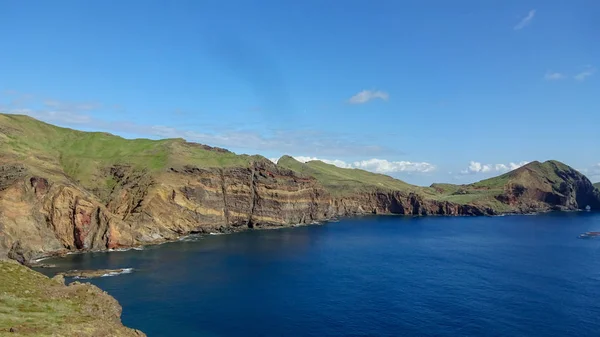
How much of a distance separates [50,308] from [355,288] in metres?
66.7

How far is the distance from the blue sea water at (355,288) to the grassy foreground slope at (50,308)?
14139mm

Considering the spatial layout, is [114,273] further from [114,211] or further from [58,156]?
[58,156]

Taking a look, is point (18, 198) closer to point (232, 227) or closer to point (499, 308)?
point (232, 227)

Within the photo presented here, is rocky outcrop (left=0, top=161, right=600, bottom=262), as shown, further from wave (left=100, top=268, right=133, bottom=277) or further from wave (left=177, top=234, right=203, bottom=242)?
wave (left=100, top=268, right=133, bottom=277)

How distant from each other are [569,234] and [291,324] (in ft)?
566

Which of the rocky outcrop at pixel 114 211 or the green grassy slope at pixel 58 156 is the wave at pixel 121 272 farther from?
the green grassy slope at pixel 58 156

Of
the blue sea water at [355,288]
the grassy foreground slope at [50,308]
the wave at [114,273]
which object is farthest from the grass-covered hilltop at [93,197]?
the grassy foreground slope at [50,308]

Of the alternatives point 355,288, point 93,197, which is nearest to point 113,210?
point 93,197

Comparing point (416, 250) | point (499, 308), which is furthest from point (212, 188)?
point (499, 308)

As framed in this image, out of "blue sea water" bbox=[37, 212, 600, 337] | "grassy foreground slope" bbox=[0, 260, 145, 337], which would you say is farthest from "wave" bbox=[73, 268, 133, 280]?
"grassy foreground slope" bbox=[0, 260, 145, 337]

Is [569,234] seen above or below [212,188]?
below

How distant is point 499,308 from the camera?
280 ft

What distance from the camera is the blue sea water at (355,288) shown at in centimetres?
7594

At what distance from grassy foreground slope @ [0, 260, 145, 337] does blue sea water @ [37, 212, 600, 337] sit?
A: 46.4 feet
